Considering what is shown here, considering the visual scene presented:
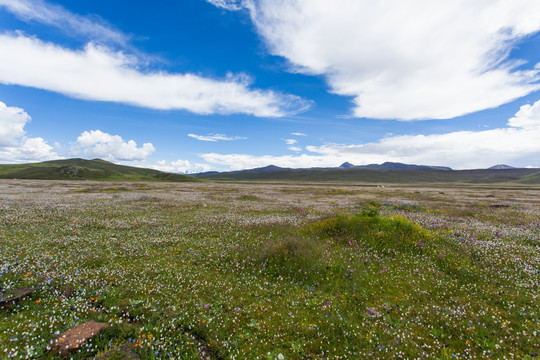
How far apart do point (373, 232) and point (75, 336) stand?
1459 centimetres

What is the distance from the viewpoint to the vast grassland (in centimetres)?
612

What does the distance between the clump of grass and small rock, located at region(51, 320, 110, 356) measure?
12.4 metres

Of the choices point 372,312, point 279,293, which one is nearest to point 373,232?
point 372,312

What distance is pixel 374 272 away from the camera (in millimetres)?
10516

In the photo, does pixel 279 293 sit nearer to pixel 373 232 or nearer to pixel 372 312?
pixel 372 312

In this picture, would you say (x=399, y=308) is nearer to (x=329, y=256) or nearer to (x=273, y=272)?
(x=329, y=256)

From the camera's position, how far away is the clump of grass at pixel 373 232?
13633 mm

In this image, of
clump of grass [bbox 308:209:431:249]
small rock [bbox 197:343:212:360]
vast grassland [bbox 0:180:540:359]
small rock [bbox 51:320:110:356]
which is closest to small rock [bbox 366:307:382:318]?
vast grassland [bbox 0:180:540:359]

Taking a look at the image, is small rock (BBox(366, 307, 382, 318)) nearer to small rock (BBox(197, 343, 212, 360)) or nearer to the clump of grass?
small rock (BBox(197, 343, 212, 360))

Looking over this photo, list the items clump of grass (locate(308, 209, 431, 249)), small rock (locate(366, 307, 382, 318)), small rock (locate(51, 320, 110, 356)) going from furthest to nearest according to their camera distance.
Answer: clump of grass (locate(308, 209, 431, 249))
small rock (locate(366, 307, 382, 318))
small rock (locate(51, 320, 110, 356))

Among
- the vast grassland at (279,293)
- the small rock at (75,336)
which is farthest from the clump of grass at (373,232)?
the small rock at (75,336)

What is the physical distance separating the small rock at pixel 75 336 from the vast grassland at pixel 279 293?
0.56 feet

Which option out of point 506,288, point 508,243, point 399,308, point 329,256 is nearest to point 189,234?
point 329,256

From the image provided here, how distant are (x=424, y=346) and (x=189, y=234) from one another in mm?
14500
